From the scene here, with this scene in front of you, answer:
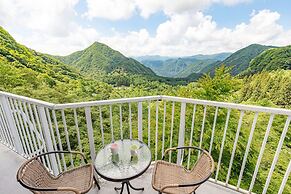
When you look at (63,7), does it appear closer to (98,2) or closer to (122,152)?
(98,2)

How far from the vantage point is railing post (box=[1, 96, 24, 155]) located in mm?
2619

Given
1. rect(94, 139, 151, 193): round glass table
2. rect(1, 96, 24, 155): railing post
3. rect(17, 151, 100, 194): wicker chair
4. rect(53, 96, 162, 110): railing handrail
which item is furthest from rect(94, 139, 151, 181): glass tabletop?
rect(1, 96, 24, 155): railing post

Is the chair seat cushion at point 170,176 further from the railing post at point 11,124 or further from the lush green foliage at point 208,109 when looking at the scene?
the railing post at point 11,124

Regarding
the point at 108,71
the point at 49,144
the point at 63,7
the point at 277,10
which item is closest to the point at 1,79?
the point at 63,7

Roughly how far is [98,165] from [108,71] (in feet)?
108

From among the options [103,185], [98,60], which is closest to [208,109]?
[103,185]

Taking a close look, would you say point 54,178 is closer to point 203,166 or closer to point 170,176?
point 170,176

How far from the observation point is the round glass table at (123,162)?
166cm

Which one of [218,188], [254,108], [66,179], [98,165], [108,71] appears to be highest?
[254,108]

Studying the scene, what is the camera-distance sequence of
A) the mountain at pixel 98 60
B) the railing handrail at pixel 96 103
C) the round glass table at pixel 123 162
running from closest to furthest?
the round glass table at pixel 123 162, the railing handrail at pixel 96 103, the mountain at pixel 98 60

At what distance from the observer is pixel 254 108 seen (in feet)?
5.78

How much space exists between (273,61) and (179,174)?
2498cm

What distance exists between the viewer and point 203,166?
182 cm

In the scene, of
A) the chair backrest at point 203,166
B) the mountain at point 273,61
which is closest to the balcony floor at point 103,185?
the chair backrest at point 203,166
